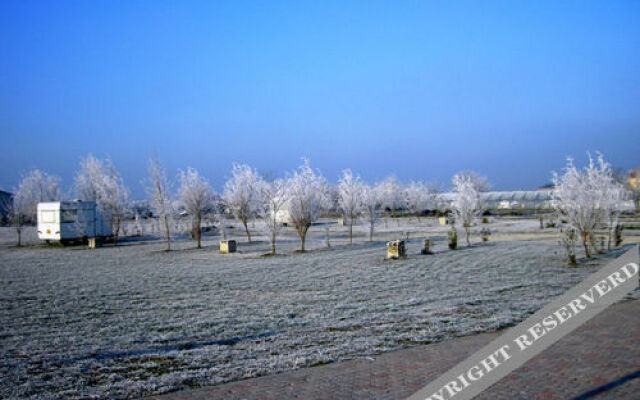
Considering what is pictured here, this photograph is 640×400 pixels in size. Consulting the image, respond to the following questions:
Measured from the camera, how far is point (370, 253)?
22641 millimetres

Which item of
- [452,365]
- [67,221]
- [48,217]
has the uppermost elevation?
[48,217]

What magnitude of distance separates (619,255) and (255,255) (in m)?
14.7

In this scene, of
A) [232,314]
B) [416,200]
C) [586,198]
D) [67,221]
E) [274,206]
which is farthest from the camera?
[416,200]

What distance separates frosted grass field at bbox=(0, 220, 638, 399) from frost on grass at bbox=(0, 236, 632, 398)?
0.10 feet

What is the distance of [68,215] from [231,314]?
26.6m

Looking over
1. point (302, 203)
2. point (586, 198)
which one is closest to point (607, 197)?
point (586, 198)

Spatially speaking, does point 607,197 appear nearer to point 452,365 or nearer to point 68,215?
point 452,365

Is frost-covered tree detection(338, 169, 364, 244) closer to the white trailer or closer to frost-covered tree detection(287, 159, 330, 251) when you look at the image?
frost-covered tree detection(287, 159, 330, 251)

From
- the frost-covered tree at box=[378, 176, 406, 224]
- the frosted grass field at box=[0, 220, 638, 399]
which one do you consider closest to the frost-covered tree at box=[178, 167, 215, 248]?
the frosted grass field at box=[0, 220, 638, 399]

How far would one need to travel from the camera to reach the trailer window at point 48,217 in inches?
1273

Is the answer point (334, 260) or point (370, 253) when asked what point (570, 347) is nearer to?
point (334, 260)

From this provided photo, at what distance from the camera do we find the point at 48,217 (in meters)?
32.5

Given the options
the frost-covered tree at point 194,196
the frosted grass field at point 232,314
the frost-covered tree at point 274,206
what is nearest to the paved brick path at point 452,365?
the frosted grass field at point 232,314

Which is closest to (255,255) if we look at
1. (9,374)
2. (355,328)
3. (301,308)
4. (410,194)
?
(301,308)
